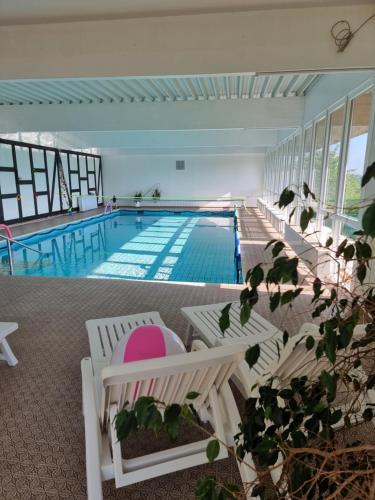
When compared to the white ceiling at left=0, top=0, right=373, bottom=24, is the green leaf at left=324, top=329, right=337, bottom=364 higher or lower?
lower

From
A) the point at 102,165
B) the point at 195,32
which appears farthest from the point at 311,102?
the point at 102,165

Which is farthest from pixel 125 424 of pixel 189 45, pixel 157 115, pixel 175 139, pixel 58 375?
pixel 175 139

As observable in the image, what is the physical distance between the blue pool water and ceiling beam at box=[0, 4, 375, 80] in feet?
11.4

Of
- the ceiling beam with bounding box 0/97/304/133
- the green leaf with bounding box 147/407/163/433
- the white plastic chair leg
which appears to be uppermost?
the ceiling beam with bounding box 0/97/304/133

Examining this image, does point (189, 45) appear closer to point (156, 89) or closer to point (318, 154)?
point (156, 89)

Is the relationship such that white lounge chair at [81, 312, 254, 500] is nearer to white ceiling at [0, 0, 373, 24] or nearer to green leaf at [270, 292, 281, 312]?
green leaf at [270, 292, 281, 312]

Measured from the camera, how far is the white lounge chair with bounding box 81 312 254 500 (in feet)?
3.84

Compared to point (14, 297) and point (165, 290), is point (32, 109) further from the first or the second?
point (165, 290)

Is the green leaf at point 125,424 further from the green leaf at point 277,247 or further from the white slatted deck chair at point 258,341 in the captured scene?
the white slatted deck chair at point 258,341

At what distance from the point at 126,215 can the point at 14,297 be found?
36.0 ft

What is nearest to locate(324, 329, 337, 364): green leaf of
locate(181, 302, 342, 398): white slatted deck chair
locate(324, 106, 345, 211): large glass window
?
locate(181, 302, 342, 398): white slatted deck chair

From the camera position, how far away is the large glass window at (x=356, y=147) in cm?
376

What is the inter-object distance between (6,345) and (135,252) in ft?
18.7

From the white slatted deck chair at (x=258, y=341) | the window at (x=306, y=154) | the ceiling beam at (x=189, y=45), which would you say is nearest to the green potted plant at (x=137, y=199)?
the window at (x=306, y=154)
